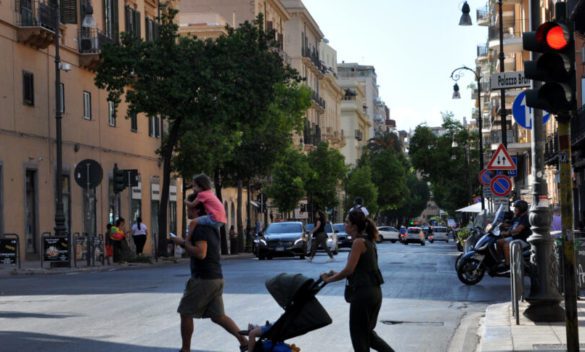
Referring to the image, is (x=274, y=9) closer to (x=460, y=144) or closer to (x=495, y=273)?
(x=460, y=144)

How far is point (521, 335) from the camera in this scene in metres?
14.4

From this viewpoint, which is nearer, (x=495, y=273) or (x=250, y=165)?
(x=495, y=273)

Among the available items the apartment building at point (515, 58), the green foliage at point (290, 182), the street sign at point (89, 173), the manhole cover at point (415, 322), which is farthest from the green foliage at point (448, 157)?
the manhole cover at point (415, 322)

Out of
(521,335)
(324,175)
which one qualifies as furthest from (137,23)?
(521,335)

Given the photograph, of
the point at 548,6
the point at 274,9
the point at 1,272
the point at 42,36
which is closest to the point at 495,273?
the point at 1,272

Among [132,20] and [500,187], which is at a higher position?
[132,20]

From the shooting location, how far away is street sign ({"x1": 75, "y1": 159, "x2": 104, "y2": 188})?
35.8 metres

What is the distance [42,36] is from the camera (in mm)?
41594

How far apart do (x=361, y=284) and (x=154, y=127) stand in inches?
1897

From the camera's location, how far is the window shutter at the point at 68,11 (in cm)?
4506

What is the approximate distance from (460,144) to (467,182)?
411cm

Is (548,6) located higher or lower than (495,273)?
higher

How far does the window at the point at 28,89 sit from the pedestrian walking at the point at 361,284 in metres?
31.5

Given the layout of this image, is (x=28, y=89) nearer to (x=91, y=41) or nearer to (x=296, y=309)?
(x=91, y=41)
